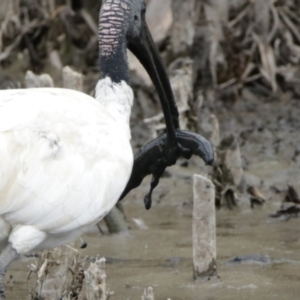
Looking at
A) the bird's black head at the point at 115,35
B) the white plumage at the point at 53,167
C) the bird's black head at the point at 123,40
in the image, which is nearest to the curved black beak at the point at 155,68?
the bird's black head at the point at 123,40

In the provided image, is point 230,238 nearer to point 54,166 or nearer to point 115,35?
point 115,35

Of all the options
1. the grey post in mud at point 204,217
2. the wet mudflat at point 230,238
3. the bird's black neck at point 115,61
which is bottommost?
the wet mudflat at point 230,238

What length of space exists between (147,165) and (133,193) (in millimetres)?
3091

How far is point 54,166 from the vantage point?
5691mm

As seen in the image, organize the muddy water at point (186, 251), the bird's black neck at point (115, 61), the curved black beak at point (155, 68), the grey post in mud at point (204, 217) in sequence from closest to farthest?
→ the bird's black neck at point (115, 61)
the curved black beak at point (155, 68)
the grey post in mud at point (204, 217)
the muddy water at point (186, 251)

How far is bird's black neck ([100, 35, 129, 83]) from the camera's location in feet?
21.6

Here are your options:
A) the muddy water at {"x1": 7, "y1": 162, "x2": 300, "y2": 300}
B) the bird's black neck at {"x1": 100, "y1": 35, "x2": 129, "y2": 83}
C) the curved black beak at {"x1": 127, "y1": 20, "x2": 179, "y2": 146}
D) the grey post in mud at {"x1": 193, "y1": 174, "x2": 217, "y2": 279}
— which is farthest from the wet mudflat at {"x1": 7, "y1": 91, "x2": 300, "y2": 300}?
the bird's black neck at {"x1": 100, "y1": 35, "x2": 129, "y2": 83}

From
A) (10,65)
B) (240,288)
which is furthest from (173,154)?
(10,65)

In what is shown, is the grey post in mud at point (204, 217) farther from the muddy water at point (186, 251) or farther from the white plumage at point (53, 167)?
the white plumage at point (53, 167)

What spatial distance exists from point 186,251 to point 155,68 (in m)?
1.82

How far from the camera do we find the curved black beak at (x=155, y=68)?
686 centimetres

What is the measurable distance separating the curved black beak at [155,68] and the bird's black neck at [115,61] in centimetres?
13

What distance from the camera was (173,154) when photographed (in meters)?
6.98

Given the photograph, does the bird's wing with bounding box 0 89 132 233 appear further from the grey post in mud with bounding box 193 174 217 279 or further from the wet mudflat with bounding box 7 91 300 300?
the wet mudflat with bounding box 7 91 300 300
